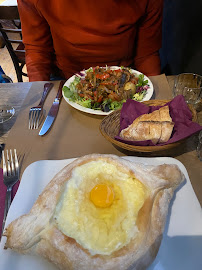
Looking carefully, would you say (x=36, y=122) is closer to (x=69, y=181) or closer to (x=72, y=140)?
(x=72, y=140)

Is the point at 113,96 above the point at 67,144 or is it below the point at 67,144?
above

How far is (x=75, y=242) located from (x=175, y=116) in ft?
3.48

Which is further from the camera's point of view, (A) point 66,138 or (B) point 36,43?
(B) point 36,43

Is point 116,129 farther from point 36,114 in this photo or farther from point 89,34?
point 89,34

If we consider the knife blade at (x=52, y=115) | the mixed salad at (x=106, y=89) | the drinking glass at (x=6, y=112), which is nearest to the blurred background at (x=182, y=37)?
the mixed salad at (x=106, y=89)

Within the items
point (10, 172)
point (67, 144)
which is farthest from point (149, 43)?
point (10, 172)

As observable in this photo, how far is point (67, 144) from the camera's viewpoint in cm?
160

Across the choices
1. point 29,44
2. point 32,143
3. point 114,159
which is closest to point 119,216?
point 114,159

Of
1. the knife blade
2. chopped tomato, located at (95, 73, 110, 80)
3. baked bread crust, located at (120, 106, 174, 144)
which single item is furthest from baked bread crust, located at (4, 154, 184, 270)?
chopped tomato, located at (95, 73, 110, 80)

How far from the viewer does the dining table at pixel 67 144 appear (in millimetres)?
1082

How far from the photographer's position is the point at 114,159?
3.83 ft

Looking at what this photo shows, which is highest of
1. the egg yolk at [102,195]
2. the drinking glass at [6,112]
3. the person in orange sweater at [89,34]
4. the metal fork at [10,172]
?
the person in orange sweater at [89,34]

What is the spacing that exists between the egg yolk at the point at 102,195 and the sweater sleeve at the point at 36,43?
1.92 meters

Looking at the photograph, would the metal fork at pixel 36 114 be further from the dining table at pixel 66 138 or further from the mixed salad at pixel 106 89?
the mixed salad at pixel 106 89
